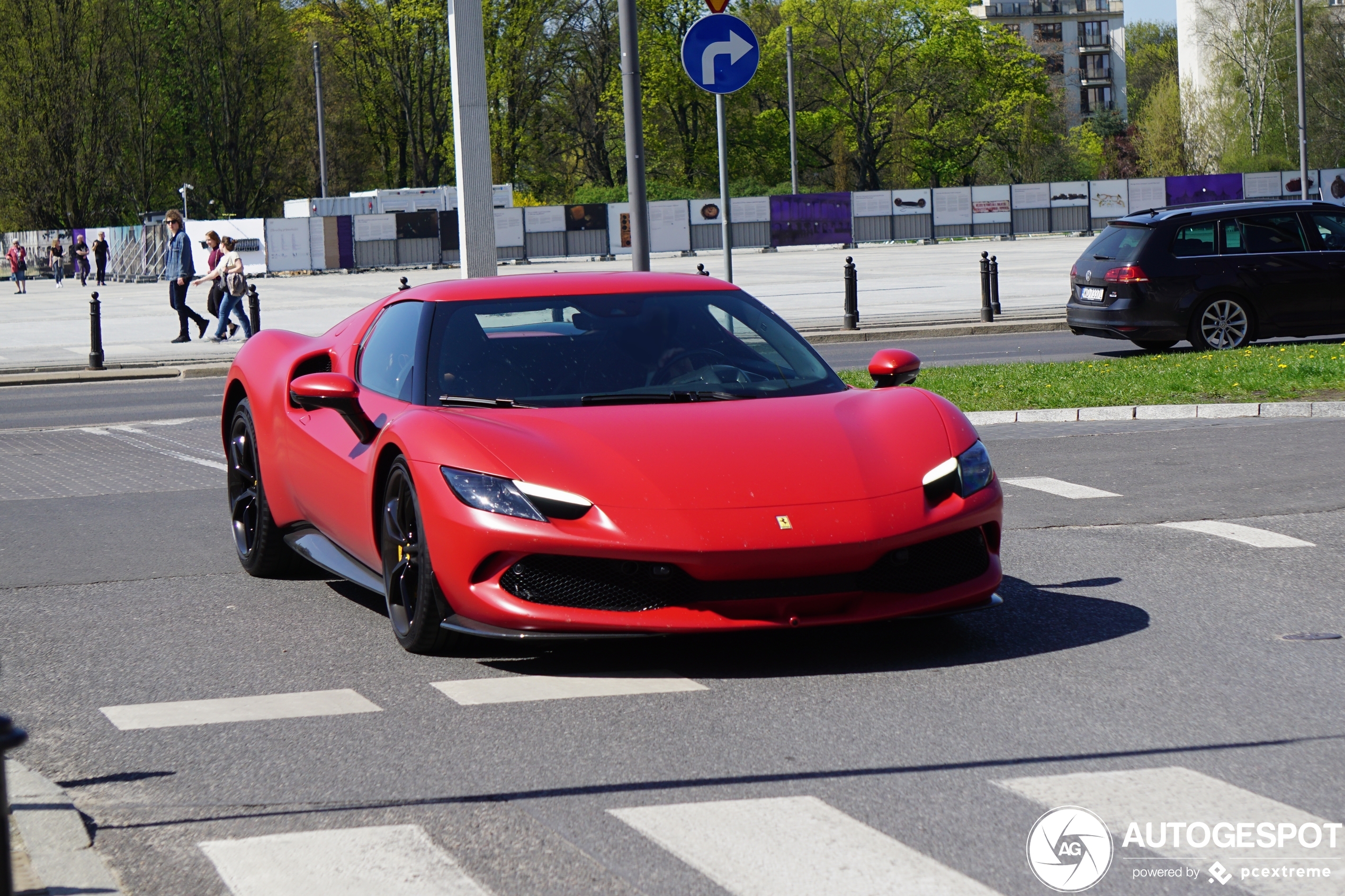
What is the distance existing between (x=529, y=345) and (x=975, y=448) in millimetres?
1758

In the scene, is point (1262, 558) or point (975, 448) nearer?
point (975, 448)

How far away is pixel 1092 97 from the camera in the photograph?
153 metres

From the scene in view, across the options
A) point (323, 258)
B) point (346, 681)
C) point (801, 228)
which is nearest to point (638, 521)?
point (346, 681)

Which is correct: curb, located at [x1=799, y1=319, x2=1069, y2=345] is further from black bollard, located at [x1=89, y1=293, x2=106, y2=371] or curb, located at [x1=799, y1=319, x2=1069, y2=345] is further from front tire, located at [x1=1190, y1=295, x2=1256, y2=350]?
black bollard, located at [x1=89, y1=293, x2=106, y2=371]

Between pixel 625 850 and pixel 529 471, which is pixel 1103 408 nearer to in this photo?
pixel 529 471

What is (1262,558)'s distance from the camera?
7.55 m

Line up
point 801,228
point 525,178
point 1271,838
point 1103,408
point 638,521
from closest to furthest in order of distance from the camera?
point 1271,838
point 638,521
point 1103,408
point 801,228
point 525,178

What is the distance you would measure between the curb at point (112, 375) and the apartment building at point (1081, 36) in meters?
138

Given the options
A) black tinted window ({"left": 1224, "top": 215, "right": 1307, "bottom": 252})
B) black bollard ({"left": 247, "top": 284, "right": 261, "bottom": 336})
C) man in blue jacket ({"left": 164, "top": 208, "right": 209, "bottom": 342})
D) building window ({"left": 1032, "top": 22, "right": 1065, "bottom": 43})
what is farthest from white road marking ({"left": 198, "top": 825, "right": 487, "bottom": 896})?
building window ({"left": 1032, "top": 22, "right": 1065, "bottom": 43})

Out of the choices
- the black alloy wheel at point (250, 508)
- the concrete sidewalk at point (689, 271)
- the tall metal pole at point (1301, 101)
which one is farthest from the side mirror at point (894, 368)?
the tall metal pole at point (1301, 101)

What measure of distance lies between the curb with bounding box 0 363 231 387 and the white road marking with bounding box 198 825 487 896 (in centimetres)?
1831

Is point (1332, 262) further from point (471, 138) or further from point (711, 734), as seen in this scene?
point (711, 734)

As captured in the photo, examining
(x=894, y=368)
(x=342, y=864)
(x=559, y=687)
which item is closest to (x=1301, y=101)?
(x=894, y=368)

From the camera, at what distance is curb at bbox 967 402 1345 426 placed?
12.7m
